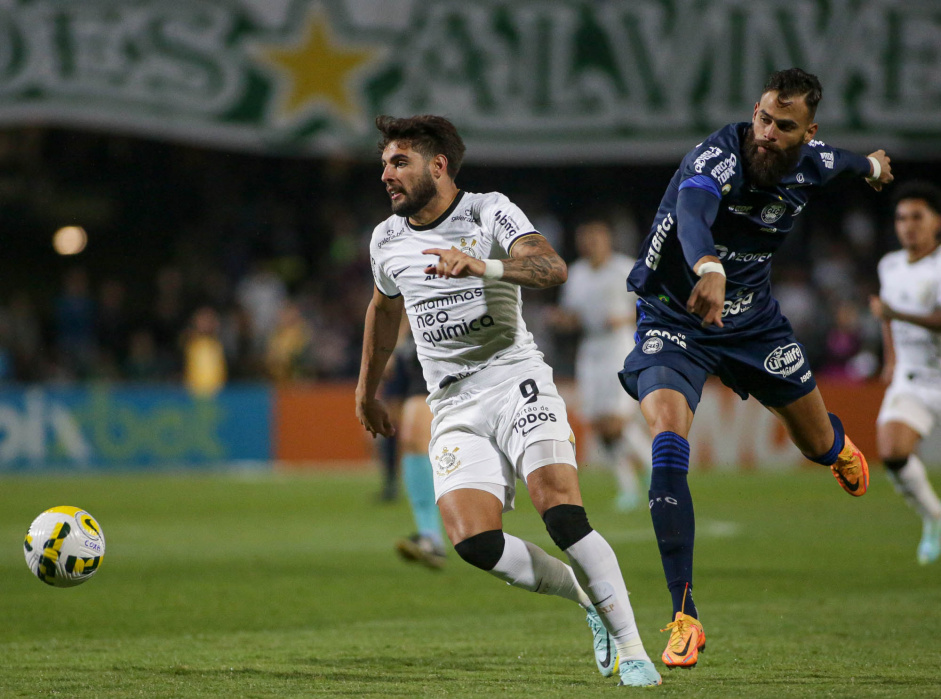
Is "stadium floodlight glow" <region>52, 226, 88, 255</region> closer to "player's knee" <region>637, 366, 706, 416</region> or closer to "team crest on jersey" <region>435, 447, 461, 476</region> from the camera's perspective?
"team crest on jersey" <region>435, 447, 461, 476</region>

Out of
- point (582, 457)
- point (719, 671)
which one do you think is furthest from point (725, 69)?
point (719, 671)

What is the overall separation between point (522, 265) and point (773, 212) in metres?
1.43

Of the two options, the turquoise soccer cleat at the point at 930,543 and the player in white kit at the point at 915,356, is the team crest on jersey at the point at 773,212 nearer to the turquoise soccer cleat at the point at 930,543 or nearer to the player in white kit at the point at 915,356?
the player in white kit at the point at 915,356

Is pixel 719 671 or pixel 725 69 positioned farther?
pixel 725 69

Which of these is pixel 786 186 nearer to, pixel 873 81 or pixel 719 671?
pixel 719 671

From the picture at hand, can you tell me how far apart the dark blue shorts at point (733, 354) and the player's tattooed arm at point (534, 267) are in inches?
34.1

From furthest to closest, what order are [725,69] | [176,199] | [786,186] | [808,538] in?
[176,199] < [725,69] < [808,538] < [786,186]

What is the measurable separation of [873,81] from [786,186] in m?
13.7

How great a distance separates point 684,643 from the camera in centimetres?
498

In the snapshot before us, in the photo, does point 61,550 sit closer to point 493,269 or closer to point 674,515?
point 493,269

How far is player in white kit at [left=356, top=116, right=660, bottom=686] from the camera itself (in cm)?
516

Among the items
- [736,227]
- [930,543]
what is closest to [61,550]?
[736,227]

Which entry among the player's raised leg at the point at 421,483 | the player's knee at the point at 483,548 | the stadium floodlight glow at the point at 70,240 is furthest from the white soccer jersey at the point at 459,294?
the stadium floodlight glow at the point at 70,240

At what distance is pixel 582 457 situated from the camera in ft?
60.5
